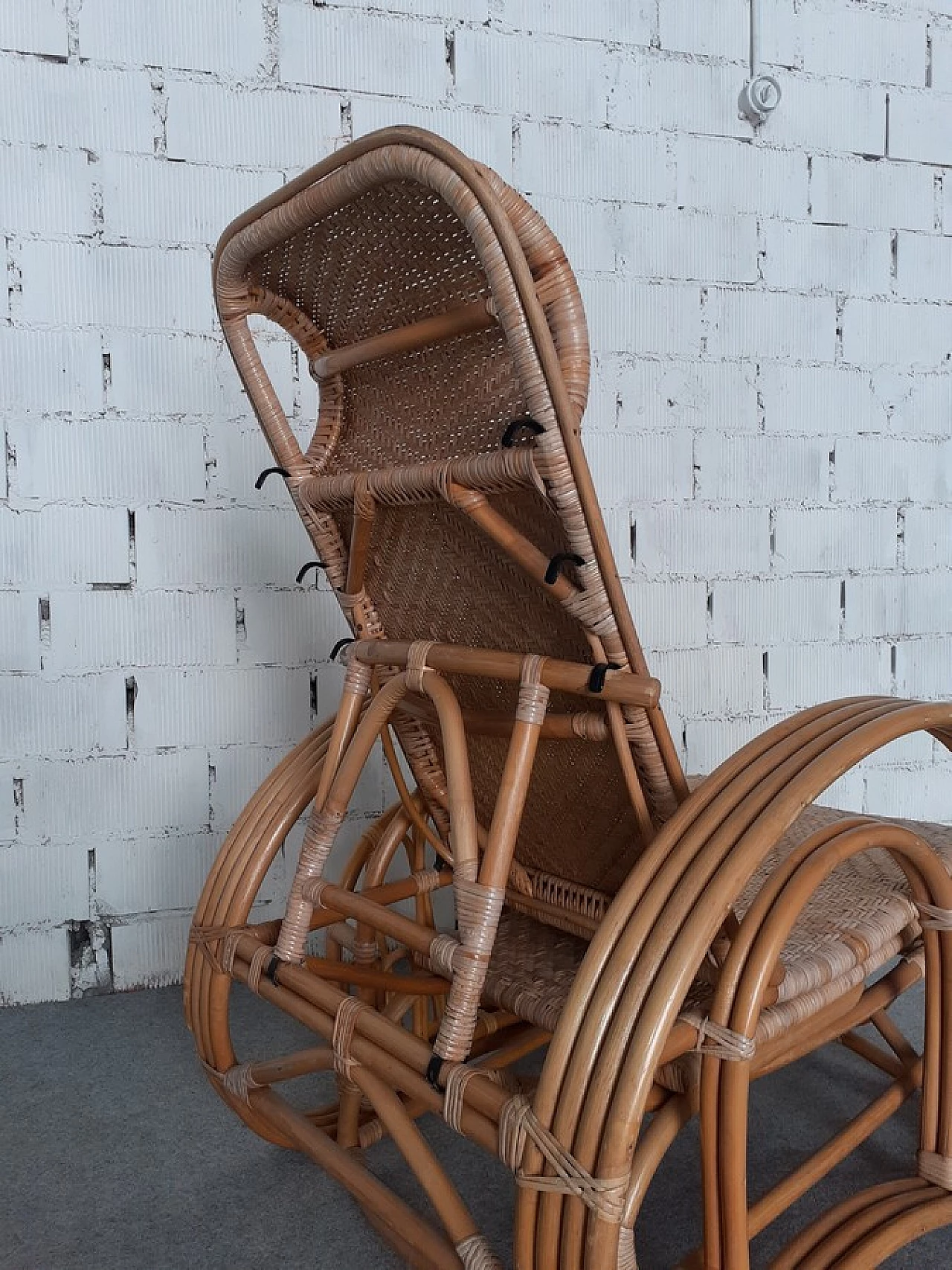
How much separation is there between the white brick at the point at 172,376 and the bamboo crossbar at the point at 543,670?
1113 mm

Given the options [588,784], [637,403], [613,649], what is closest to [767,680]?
[637,403]

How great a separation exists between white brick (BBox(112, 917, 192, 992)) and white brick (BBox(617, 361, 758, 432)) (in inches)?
59.0

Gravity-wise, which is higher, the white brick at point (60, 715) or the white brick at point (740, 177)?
the white brick at point (740, 177)

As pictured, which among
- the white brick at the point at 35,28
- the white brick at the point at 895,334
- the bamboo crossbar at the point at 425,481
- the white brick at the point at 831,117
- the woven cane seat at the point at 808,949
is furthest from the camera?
the white brick at the point at 895,334

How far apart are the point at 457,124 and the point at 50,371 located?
1.01 metres

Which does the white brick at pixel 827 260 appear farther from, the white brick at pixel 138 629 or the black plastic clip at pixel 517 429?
the black plastic clip at pixel 517 429

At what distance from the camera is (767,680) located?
9.10 ft

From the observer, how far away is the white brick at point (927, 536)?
2910 mm

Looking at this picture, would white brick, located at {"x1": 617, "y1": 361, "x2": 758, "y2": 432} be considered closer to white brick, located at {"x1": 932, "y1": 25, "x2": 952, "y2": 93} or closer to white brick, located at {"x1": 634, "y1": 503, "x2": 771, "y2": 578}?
white brick, located at {"x1": 634, "y1": 503, "x2": 771, "y2": 578}

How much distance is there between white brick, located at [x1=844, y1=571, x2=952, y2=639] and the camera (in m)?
2.87

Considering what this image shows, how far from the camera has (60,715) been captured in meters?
Answer: 2.26

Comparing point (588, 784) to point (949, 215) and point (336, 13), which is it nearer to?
point (336, 13)

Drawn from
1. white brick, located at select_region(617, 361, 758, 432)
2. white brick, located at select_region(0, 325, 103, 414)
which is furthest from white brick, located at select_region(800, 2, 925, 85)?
white brick, located at select_region(0, 325, 103, 414)

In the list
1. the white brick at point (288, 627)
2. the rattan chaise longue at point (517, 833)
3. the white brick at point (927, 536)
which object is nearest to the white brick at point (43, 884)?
the white brick at point (288, 627)
